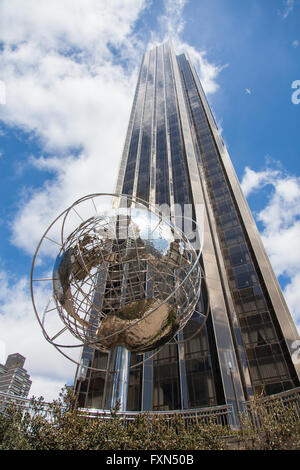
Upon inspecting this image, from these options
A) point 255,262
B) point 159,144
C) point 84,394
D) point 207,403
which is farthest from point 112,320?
point 159,144

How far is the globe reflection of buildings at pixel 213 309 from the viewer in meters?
16.5

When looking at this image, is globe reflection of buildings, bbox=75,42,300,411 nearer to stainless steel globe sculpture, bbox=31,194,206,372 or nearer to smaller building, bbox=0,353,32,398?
stainless steel globe sculpture, bbox=31,194,206,372

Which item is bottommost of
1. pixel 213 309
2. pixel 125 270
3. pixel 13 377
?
pixel 125 270

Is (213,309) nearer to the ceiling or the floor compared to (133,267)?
nearer to the ceiling

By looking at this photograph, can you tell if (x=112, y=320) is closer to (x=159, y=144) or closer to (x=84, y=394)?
(x=84, y=394)

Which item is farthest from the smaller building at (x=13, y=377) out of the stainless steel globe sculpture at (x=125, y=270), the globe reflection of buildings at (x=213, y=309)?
the stainless steel globe sculpture at (x=125, y=270)

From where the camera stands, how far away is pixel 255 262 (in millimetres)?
22719

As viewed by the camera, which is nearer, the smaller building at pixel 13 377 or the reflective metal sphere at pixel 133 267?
the reflective metal sphere at pixel 133 267

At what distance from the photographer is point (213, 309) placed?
59.6 feet

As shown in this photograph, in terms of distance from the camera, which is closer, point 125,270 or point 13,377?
point 125,270

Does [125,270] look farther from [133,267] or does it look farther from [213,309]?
[213,309]

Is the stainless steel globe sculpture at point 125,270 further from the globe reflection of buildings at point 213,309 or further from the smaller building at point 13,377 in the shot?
the smaller building at point 13,377

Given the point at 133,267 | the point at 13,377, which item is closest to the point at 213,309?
the point at 133,267

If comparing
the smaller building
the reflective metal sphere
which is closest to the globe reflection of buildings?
the reflective metal sphere
